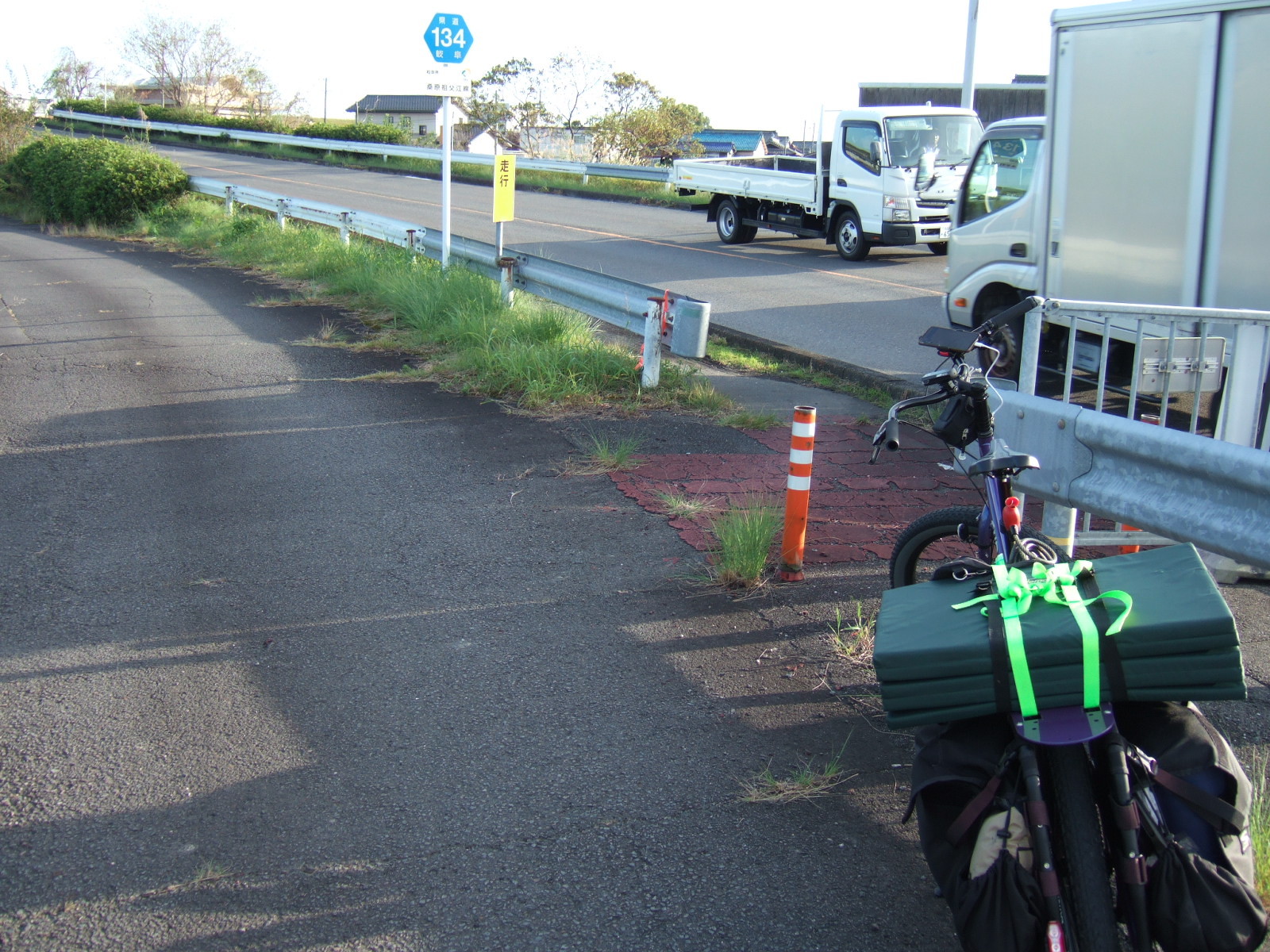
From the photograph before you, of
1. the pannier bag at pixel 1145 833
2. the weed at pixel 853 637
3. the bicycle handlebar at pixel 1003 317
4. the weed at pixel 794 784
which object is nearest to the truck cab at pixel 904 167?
the weed at pixel 853 637

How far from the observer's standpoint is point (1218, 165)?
6.65m

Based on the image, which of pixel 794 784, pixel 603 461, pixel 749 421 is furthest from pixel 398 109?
pixel 794 784

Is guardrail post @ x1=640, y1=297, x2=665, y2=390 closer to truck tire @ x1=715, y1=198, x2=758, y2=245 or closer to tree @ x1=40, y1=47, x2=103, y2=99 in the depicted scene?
truck tire @ x1=715, y1=198, x2=758, y2=245

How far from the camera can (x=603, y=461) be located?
22.4 feet

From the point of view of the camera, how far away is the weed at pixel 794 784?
3486 mm

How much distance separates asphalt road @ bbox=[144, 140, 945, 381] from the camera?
12.1 meters

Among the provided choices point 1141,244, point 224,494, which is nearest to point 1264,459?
point 1141,244

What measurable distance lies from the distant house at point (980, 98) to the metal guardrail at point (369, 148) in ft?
23.1

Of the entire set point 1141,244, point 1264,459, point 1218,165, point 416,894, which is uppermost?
point 1218,165

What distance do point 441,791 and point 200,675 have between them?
1289mm

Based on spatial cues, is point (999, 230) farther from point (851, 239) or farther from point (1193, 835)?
point (851, 239)

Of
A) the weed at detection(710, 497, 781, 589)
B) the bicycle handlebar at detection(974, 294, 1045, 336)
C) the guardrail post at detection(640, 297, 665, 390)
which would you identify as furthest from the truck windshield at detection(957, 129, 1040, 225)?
the bicycle handlebar at detection(974, 294, 1045, 336)

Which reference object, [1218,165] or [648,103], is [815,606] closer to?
[1218,165]

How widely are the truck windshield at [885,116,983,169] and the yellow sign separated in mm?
9503
